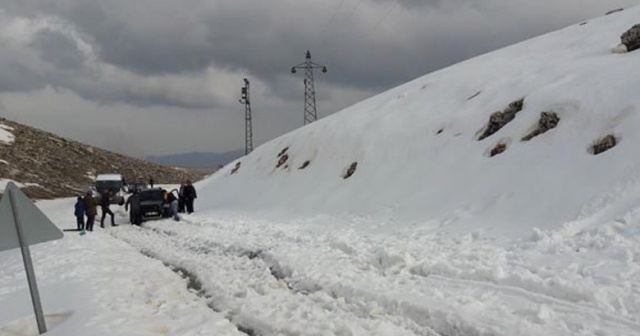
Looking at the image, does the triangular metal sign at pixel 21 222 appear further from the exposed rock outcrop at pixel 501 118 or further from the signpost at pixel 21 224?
the exposed rock outcrop at pixel 501 118

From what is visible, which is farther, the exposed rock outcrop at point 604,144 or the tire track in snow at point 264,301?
the exposed rock outcrop at point 604,144

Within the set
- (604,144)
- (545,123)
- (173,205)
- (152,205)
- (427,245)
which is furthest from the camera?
(152,205)

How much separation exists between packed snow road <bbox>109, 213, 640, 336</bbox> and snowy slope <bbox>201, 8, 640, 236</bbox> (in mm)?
1849

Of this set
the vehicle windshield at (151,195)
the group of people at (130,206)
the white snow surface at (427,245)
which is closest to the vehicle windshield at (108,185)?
the group of people at (130,206)

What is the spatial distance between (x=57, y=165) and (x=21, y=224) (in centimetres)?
7340

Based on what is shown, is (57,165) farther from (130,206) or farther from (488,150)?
(488,150)

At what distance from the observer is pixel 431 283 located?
8.96 m

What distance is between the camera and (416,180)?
19.8 m

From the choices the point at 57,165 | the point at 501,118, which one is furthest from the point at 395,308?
the point at 57,165

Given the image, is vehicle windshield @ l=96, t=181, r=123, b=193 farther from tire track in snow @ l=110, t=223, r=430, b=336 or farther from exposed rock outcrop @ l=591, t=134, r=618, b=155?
exposed rock outcrop @ l=591, t=134, r=618, b=155

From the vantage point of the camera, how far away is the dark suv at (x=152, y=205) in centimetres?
2605

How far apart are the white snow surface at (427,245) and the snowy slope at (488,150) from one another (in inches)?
3.2

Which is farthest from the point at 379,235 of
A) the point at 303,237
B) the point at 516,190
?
the point at 516,190

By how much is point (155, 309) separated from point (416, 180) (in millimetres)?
12807
